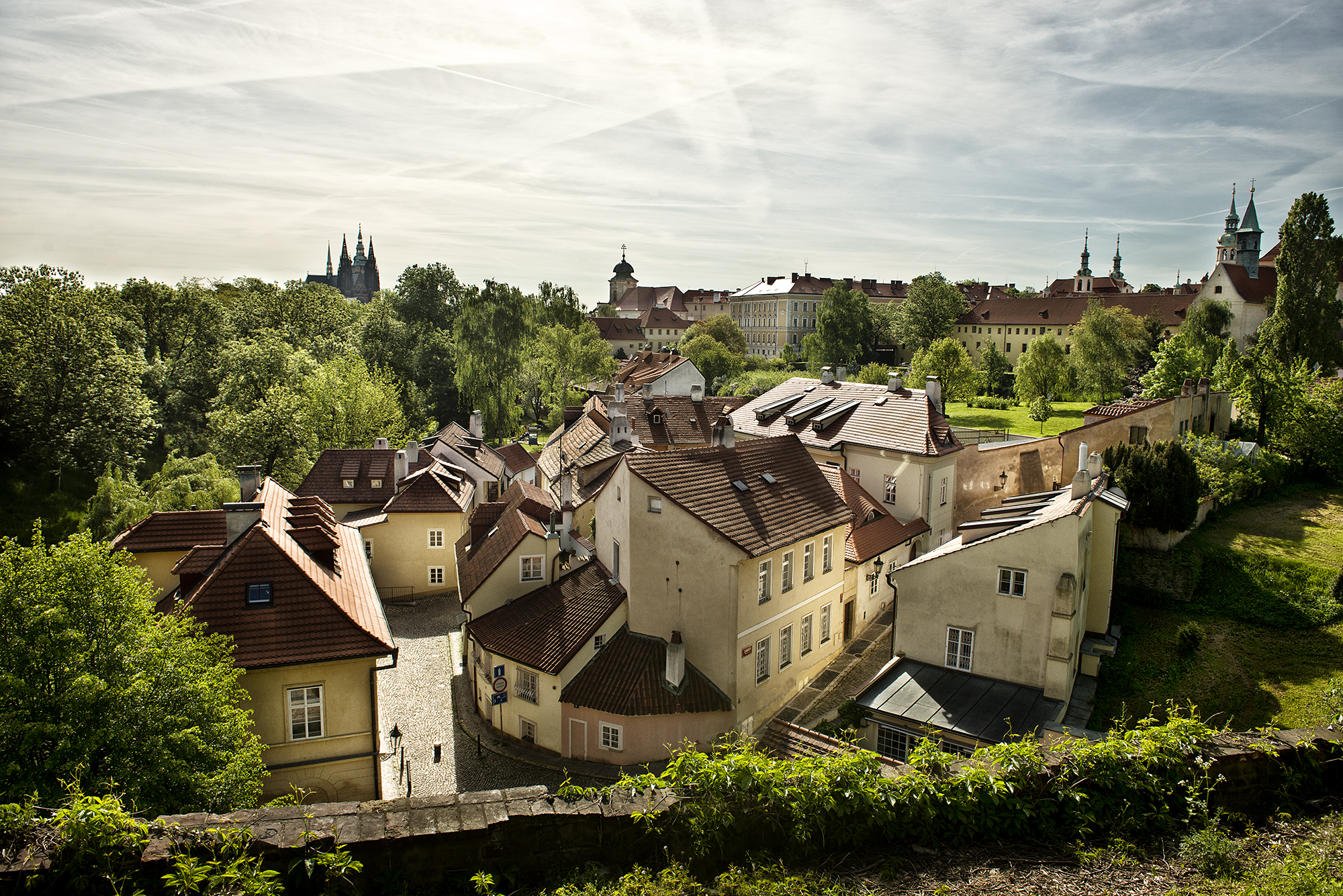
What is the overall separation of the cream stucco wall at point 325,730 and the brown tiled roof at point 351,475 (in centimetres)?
2207

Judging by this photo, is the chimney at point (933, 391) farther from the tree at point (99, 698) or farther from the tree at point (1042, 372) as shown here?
the tree at point (1042, 372)

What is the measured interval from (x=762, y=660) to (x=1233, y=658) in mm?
14174

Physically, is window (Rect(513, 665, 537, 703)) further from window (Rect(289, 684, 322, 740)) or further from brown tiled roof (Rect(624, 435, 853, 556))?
brown tiled roof (Rect(624, 435, 853, 556))

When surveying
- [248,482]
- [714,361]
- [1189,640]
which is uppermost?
[714,361]

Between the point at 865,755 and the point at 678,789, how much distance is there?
7.47ft

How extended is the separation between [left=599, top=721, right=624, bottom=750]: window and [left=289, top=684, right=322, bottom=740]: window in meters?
7.32

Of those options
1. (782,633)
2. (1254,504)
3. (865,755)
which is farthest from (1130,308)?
(865,755)

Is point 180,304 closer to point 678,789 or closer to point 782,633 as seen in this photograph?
point 782,633

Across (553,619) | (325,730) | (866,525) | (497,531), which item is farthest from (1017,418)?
(325,730)

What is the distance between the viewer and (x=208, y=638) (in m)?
15.2

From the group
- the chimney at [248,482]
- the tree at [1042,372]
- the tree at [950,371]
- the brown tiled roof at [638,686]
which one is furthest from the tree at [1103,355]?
the chimney at [248,482]

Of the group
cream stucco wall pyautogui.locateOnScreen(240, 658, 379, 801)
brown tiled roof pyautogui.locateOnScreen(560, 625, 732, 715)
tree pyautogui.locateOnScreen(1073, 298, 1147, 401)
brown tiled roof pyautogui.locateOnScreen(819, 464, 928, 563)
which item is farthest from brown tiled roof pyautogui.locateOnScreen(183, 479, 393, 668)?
tree pyautogui.locateOnScreen(1073, 298, 1147, 401)

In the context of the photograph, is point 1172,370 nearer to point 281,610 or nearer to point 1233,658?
point 1233,658

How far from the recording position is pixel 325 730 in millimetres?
16547
